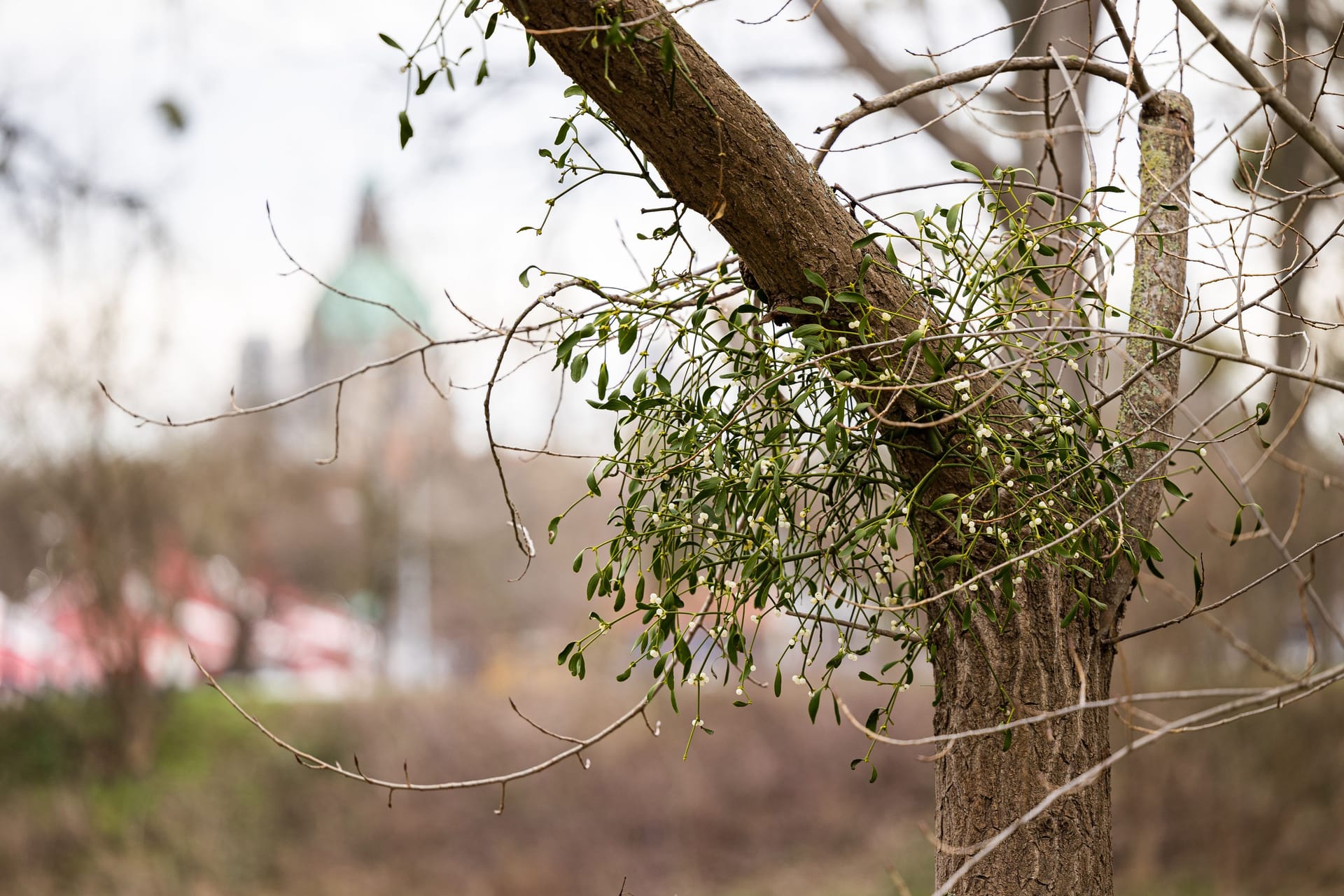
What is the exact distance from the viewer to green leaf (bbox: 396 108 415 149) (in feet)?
3.62

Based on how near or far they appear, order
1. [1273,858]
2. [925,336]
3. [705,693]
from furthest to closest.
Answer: [705,693] < [1273,858] < [925,336]

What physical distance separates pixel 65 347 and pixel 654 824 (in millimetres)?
5127

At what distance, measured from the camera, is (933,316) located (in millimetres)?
1155

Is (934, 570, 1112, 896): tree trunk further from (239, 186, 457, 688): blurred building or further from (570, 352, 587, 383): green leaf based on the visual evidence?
(239, 186, 457, 688): blurred building

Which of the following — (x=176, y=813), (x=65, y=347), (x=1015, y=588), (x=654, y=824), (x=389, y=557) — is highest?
(x=389, y=557)

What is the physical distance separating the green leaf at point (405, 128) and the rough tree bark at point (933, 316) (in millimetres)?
175

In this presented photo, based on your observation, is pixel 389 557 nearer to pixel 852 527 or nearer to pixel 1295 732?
pixel 1295 732

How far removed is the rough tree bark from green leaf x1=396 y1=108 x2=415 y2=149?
0.18 metres

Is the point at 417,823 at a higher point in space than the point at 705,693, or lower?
lower

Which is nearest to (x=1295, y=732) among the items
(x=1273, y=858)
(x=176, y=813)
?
(x=1273, y=858)

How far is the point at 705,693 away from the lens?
288 inches

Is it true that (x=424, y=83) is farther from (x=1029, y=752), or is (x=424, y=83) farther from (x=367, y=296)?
(x=367, y=296)

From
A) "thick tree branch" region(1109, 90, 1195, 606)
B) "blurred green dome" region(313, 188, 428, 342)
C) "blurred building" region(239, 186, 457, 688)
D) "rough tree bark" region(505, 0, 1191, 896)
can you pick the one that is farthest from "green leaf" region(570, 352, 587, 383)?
"blurred green dome" region(313, 188, 428, 342)

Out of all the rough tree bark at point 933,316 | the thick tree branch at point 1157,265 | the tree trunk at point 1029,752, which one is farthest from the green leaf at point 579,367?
the thick tree branch at point 1157,265
